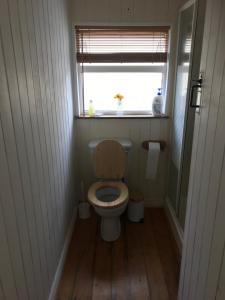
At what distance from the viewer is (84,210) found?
99.4 inches

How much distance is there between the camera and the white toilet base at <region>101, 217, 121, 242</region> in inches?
85.4

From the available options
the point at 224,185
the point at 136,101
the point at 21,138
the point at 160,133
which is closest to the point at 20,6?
the point at 21,138

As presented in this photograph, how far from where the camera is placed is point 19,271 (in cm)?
109

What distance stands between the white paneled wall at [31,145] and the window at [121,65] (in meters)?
0.42

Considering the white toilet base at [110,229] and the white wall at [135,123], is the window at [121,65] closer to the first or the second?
→ the white wall at [135,123]

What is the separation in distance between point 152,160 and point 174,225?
66 cm

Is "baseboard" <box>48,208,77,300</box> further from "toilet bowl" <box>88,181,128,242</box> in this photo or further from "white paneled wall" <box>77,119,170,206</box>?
"white paneled wall" <box>77,119,170,206</box>

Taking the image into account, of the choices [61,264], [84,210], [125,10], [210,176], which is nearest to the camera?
[210,176]

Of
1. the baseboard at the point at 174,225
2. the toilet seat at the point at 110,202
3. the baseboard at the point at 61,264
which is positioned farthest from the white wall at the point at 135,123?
the baseboard at the point at 61,264

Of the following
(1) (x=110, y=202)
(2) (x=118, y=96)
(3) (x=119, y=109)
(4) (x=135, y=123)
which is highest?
(2) (x=118, y=96)

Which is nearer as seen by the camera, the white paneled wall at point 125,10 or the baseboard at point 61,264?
the baseboard at point 61,264

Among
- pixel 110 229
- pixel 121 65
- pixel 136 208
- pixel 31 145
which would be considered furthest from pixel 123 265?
pixel 121 65

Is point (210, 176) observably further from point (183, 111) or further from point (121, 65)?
point (121, 65)

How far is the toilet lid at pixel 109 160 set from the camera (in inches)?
88.0
